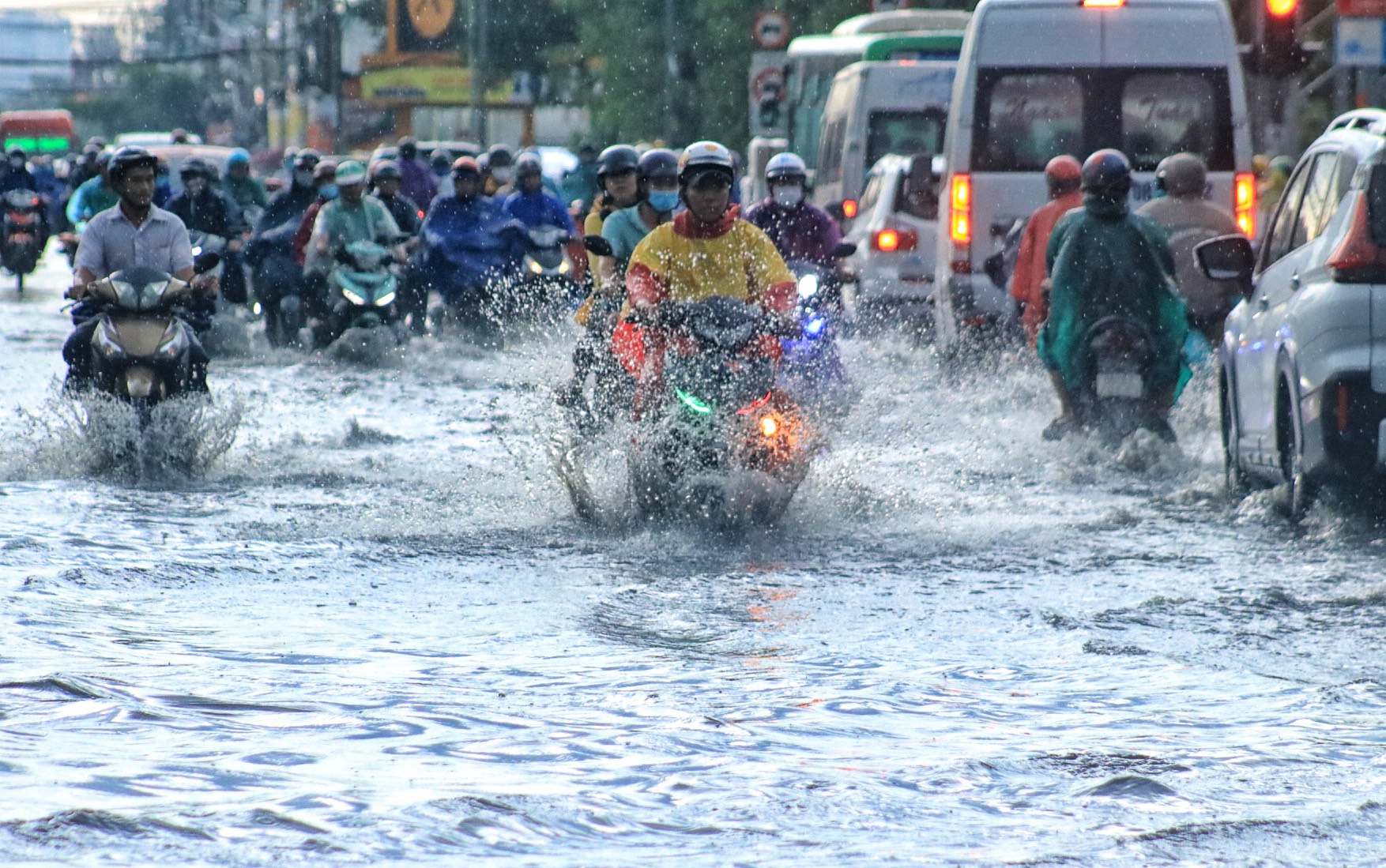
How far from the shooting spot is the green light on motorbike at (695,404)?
9.03 metres

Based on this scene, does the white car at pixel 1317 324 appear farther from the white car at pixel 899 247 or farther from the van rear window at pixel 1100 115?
the white car at pixel 899 247

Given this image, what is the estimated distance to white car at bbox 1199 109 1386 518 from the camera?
8.61 m

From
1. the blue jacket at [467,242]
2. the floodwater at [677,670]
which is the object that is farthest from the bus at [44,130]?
the floodwater at [677,670]

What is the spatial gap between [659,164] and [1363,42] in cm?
744

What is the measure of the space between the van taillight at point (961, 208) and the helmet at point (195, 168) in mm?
6471

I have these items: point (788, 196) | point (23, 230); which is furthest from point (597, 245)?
point (23, 230)

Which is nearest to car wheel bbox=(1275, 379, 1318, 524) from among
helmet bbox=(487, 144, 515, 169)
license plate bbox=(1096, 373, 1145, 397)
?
license plate bbox=(1096, 373, 1145, 397)

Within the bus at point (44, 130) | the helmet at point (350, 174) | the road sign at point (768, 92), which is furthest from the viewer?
the bus at point (44, 130)

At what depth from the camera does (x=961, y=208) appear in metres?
15.8

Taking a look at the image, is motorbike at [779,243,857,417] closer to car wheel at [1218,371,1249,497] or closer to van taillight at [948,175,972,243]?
car wheel at [1218,371,1249,497]

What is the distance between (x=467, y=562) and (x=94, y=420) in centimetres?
332

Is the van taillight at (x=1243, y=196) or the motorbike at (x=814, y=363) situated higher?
the van taillight at (x=1243, y=196)

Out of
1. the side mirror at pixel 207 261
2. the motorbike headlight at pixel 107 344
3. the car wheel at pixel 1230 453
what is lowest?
the car wheel at pixel 1230 453

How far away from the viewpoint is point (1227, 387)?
11008mm
